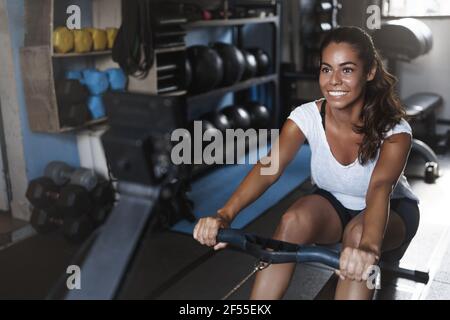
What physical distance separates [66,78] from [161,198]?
2292mm

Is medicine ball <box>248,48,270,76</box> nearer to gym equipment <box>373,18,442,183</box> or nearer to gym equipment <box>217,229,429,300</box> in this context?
gym equipment <box>373,18,442,183</box>

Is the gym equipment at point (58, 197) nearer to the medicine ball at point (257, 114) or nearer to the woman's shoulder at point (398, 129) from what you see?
the woman's shoulder at point (398, 129)

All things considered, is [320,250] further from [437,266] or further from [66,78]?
[66,78]

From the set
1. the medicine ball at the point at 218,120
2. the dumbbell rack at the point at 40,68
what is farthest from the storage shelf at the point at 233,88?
the dumbbell rack at the point at 40,68

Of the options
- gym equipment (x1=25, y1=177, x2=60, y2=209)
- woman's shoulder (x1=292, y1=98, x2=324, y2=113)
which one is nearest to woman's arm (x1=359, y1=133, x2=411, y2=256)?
woman's shoulder (x1=292, y1=98, x2=324, y2=113)

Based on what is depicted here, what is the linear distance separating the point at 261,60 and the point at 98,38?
1617 millimetres

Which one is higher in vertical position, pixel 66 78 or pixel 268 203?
pixel 66 78

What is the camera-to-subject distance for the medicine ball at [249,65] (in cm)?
377

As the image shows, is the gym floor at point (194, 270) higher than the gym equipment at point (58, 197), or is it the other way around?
the gym equipment at point (58, 197)

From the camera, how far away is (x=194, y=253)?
2.36 meters

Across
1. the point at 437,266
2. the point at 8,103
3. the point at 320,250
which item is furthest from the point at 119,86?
the point at 320,250

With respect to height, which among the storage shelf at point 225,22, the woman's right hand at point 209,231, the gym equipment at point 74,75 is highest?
the storage shelf at point 225,22

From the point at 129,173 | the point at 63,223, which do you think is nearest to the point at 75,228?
the point at 63,223

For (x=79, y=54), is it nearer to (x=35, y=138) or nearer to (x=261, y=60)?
(x=35, y=138)
